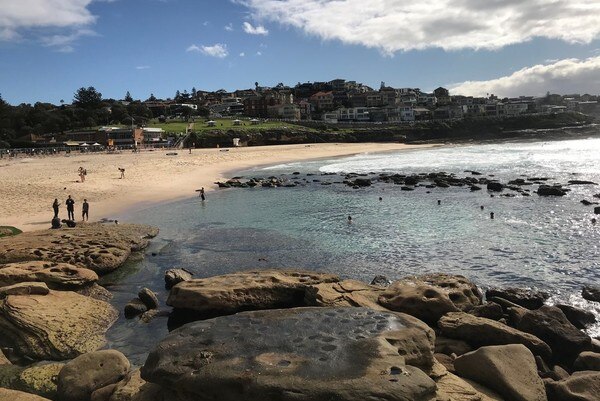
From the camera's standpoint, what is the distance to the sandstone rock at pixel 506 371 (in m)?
7.83

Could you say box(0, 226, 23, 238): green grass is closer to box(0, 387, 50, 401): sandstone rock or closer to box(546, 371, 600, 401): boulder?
box(0, 387, 50, 401): sandstone rock

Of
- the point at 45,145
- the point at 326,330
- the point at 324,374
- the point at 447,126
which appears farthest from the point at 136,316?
the point at 447,126

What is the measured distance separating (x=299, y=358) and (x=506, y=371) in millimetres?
3976

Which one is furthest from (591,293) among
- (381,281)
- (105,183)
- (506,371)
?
(105,183)

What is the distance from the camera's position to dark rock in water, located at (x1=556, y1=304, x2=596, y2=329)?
12898mm

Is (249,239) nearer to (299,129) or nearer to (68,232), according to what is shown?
(68,232)

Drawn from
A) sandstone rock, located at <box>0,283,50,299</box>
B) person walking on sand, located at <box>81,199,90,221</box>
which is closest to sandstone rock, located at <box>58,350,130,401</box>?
sandstone rock, located at <box>0,283,50,299</box>

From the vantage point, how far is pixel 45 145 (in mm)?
A: 88375

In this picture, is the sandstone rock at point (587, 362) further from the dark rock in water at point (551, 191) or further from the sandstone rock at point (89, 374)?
the dark rock in water at point (551, 191)

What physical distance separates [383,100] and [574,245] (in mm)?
152985

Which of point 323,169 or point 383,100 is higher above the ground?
point 383,100

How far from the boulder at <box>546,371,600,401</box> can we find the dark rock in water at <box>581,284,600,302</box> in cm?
709

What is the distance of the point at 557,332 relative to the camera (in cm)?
1110

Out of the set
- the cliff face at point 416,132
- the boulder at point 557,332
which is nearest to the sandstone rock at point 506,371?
the boulder at point 557,332
